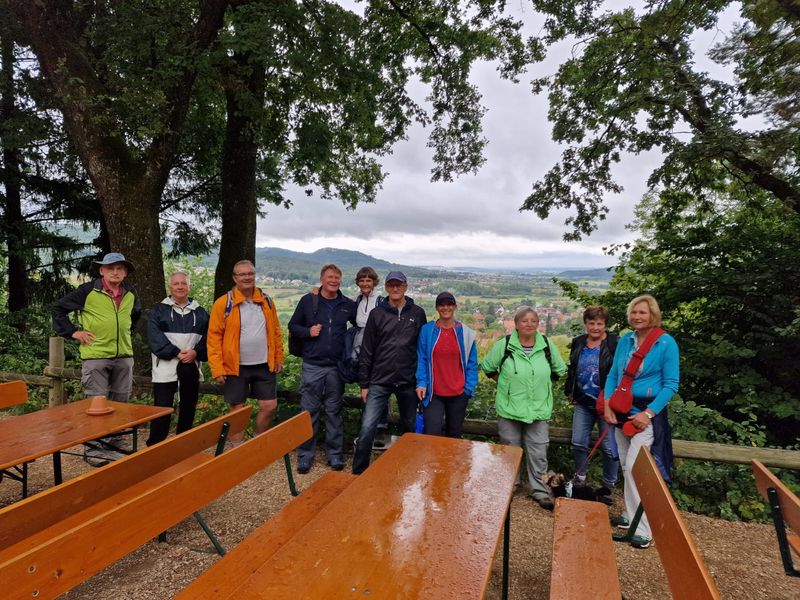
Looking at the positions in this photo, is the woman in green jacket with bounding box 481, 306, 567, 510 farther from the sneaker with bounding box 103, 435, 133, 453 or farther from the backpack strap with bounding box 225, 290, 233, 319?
the sneaker with bounding box 103, 435, 133, 453

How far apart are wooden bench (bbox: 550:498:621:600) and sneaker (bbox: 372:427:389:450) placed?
7.97ft

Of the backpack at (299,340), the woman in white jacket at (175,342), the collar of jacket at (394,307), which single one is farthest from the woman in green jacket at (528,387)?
the woman in white jacket at (175,342)

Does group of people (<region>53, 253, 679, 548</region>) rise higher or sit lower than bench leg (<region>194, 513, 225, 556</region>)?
higher

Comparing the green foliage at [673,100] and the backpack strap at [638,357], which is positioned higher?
the green foliage at [673,100]

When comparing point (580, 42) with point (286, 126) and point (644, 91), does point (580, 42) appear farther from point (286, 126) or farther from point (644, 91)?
point (286, 126)

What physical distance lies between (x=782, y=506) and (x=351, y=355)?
3.26 m

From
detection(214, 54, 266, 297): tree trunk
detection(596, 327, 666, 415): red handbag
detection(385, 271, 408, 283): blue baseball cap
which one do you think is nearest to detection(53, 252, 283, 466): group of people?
detection(385, 271, 408, 283): blue baseball cap

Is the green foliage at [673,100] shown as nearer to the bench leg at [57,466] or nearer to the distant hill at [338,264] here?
the distant hill at [338,264]

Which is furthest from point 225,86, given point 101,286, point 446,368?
point 446,368

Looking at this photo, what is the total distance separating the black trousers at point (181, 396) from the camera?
4.24 m

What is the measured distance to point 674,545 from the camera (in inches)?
65.5

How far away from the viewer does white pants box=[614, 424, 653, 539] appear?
10.5 feet

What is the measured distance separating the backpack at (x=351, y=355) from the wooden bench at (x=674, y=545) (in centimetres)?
265

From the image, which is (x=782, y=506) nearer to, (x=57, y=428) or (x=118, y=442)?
(x=57, y=428)
